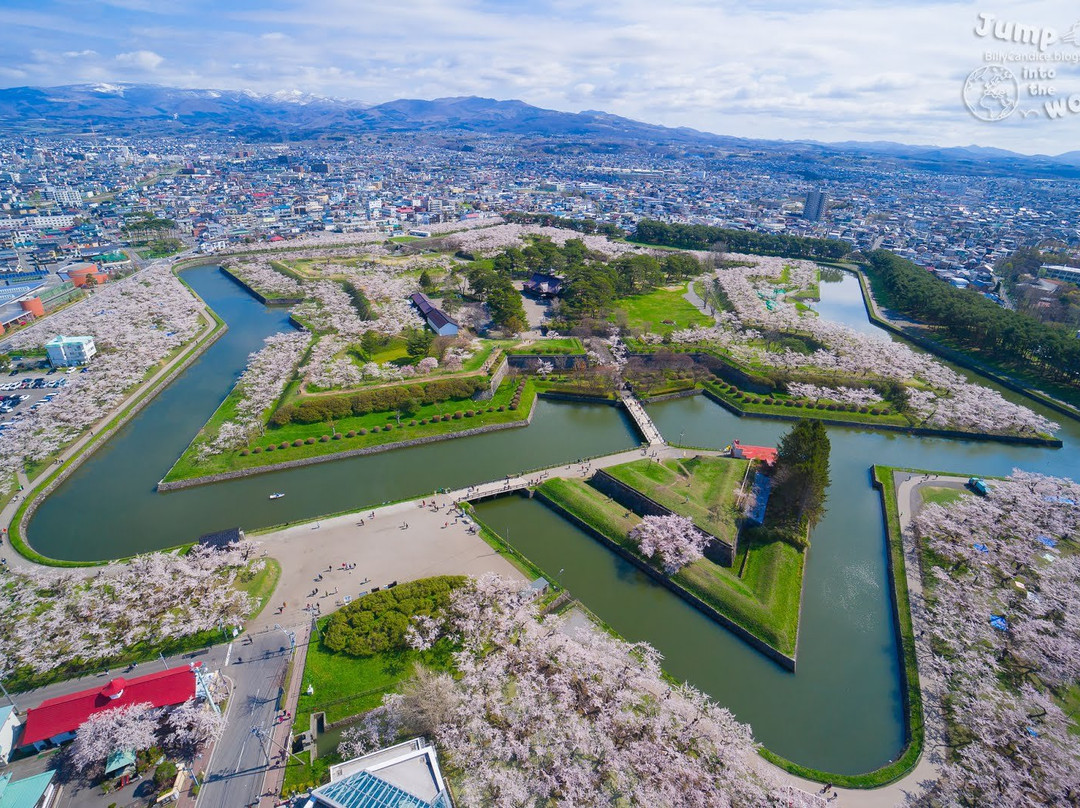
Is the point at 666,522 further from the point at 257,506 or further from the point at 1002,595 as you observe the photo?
the point at 257,506

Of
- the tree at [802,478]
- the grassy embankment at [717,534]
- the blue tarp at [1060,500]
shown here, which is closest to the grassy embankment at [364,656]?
the grassy embankment at [717,534]

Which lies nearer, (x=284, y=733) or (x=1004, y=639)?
(x=284, y=733)

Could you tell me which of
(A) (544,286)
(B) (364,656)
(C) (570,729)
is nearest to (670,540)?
(C) (570,729)

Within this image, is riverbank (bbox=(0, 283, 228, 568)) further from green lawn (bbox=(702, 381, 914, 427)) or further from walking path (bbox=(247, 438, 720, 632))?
green lawn (bbox=(702, 381, 914, 427))

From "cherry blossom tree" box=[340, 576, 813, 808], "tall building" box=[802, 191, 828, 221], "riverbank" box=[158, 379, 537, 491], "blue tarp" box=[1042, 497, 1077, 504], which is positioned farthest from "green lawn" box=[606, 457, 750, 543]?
"tall building" box=[802, 191, 828, 221]

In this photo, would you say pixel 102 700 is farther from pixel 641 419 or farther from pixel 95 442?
pixel 641 419

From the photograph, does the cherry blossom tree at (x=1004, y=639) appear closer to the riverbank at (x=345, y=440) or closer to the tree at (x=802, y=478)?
the tree at (x=802, y=478)
